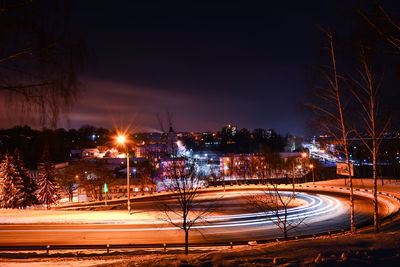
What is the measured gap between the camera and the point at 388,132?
14.5m

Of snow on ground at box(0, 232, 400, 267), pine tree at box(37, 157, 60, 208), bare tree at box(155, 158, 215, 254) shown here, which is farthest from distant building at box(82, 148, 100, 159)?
snow on ground at box(0, 232, 400, 267)

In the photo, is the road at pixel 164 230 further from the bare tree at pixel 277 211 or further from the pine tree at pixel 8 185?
the pine tree at pixel 8 185

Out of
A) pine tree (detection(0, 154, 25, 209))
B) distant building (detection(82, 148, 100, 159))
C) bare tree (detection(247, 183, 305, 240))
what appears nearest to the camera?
bare tree (detection(247, 183, 305, 240))

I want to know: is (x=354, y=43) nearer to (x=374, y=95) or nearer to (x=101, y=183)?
(x=374, y=95)

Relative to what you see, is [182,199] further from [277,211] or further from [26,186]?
[26,186]

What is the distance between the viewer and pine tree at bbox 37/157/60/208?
47000 millimetres

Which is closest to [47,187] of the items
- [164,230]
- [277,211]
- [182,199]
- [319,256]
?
[164,230]

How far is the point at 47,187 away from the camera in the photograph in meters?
47.2

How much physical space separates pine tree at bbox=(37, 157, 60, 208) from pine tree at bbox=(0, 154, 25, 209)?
5819 millimetres

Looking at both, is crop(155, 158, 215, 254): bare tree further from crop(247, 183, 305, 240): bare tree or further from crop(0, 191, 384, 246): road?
crop(247, 183, 305, 240): bare tree

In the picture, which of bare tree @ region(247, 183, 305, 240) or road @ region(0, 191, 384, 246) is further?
road @ region(0, 191, 384, 246)

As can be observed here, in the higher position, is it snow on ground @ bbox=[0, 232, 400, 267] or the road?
snow on ground @ bbox=[0, 232, 400, 267]

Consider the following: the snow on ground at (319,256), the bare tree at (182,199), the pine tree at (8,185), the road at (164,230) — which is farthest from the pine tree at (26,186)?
the snow on ground at (319,256)

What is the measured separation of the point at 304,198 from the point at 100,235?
26.9 m
